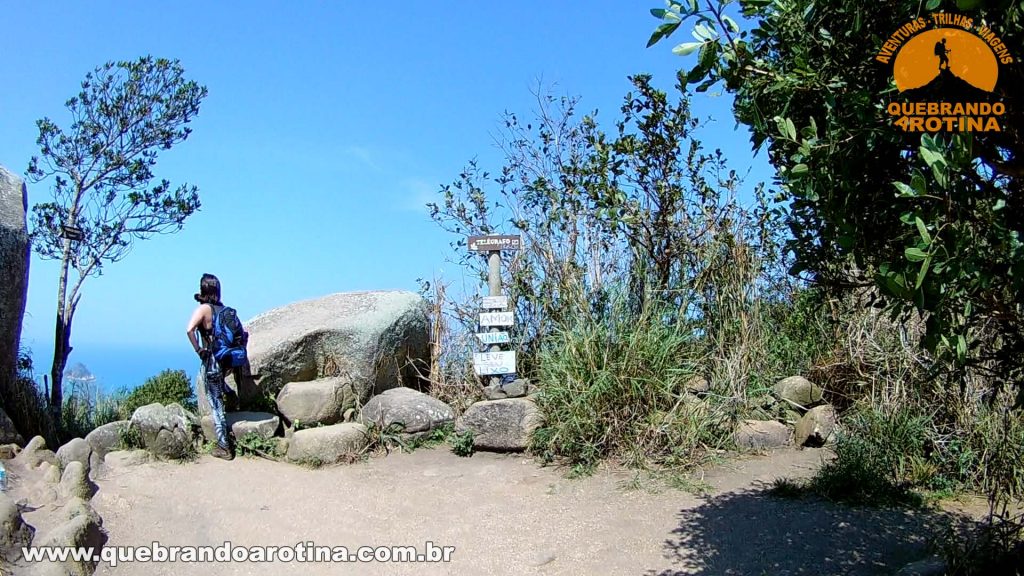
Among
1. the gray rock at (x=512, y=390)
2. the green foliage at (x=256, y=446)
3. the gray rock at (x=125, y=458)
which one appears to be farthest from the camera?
the gray rock at (x=512, y=390)

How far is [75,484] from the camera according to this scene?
5742 mm

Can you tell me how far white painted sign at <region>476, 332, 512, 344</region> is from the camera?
335 inches

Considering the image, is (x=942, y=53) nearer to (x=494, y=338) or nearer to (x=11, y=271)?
(x=494, y=338)

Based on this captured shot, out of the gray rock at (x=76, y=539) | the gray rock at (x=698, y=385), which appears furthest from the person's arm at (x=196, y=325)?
the gray rock at (x=698, y=385)

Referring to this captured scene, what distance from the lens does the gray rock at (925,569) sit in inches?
154

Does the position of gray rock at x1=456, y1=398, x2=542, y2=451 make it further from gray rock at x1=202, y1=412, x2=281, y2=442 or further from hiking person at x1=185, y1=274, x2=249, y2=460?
hiking person at x1=185, y1=274, x2=249, y2=460

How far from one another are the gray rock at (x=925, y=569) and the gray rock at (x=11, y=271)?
7.59 metres

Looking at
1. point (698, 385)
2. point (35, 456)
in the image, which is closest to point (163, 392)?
point (35, 456)

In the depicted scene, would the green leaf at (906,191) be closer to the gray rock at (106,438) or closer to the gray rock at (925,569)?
the gray rock at (925,569)

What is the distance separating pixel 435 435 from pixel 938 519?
4727 millimetres

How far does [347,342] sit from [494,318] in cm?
168

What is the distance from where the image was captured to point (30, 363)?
8.20 metres

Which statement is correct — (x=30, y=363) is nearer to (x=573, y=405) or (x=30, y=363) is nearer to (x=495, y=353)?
(x=495, y=353)

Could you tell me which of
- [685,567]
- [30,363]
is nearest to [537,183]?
[685,567]
